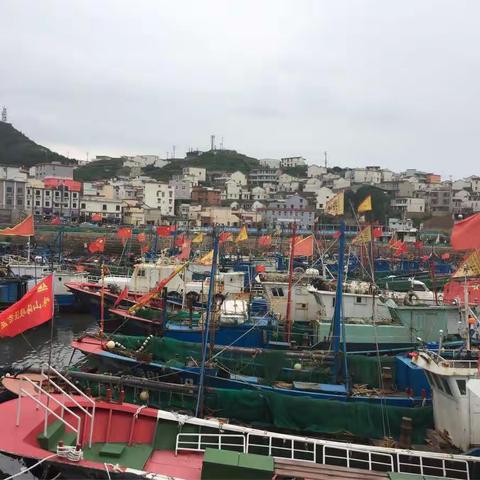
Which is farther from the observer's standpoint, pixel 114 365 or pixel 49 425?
pixel 114 365

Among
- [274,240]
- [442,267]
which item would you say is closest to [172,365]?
[442,267]

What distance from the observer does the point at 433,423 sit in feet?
40.6

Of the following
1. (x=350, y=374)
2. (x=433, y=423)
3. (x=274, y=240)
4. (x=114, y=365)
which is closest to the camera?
(x=433, y=423)

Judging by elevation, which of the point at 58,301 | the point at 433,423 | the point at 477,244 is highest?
the point at 477,244

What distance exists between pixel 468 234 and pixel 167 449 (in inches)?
324

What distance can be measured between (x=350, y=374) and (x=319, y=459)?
5.65 m

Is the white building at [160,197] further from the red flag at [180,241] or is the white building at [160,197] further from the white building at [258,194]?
the red flag at [180,241]

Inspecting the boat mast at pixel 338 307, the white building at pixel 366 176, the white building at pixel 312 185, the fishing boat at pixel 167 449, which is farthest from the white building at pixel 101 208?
the fishing boat at pixel 167 449

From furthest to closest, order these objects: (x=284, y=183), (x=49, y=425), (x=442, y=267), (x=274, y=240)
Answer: (x=284, y=183) → (x=274, y=240) → (x=442, y=267) → (x=49, y=425)

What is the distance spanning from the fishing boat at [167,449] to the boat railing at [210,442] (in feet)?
0.07

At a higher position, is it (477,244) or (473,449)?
(477,244)

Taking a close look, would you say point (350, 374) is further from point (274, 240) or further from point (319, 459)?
point (274, 240)

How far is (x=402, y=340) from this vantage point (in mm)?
20641

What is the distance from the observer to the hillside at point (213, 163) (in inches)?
5663
